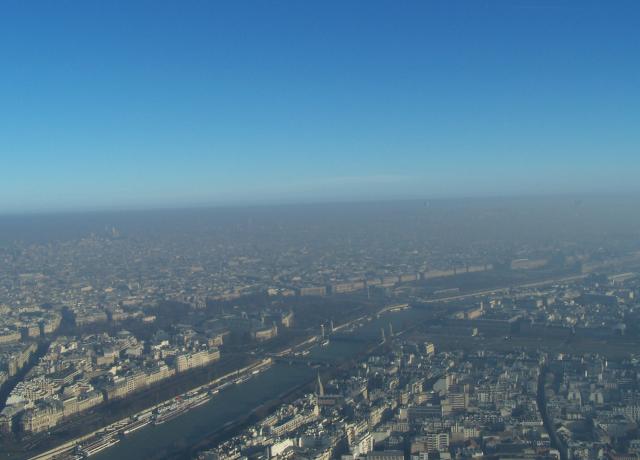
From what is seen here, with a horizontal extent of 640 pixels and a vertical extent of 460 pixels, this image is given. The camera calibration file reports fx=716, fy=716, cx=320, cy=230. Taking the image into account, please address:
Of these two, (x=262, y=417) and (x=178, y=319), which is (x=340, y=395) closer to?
(x=262, y=417)

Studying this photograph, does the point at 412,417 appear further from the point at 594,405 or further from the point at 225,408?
the point at 225,408

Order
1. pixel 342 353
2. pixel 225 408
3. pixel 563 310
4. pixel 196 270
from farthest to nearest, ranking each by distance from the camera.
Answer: pixel 196 270 → pixel 563 310 → pixel 342 353 → pixel 225 408

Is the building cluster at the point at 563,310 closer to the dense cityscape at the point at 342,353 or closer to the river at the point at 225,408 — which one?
the dense cityscape at the point at 342,353

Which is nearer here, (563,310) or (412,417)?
(412,417)

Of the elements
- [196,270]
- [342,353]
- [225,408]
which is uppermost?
[196,270]

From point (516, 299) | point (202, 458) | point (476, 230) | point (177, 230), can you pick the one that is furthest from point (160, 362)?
point (177, 230)

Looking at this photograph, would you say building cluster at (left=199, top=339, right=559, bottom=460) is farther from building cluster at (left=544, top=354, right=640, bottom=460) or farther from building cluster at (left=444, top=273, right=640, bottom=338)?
building cluster at (left=444, top=273, right=640, bottom=338)

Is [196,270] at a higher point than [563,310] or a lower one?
higher

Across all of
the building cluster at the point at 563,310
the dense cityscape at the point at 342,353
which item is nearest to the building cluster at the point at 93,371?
the dense cityscape at the point at 342,353

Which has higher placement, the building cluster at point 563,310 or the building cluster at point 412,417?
the building cluster at point 412,417

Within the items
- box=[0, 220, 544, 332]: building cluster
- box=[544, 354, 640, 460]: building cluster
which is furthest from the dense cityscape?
box=[0, 220, 544, 332]: building cluster

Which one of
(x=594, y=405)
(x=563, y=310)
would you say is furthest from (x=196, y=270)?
(x=594, y=405)
